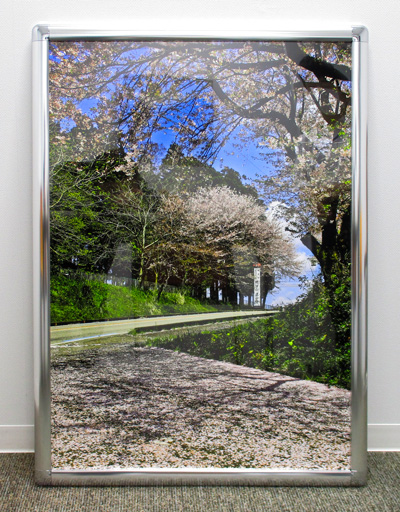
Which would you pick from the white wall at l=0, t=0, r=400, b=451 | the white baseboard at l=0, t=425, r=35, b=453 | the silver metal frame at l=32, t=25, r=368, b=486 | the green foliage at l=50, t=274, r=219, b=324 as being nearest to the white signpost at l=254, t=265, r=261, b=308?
the green foliage at l=50, t=274, r=219, b=324

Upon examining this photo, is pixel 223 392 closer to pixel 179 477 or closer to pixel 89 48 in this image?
pixel 179 477

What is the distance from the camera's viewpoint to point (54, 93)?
1533 mm

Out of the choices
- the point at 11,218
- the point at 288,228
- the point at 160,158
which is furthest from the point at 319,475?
the point at 11,218

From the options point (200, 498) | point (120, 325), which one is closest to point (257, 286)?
point (120, 325)

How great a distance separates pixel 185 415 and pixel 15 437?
2.74ft

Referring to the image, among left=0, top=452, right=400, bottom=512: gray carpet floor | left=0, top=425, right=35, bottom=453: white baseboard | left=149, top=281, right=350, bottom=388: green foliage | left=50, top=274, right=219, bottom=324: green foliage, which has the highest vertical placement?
left=50, top=274, right=219, bottom=324: green foliage

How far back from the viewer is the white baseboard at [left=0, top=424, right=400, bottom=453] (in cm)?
164

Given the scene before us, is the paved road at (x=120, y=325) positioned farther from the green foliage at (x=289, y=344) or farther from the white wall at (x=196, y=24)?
the white wall at (x=196, y=24)

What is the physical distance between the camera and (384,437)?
1646mm

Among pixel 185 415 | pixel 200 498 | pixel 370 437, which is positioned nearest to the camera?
pixel 200 498

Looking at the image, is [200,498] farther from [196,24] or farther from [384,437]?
[196,24]

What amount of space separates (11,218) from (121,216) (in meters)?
0.54

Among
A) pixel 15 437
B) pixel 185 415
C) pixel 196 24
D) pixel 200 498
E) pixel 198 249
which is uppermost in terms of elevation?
pixel 196 24

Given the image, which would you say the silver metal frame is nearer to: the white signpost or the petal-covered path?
the petal-covered path
